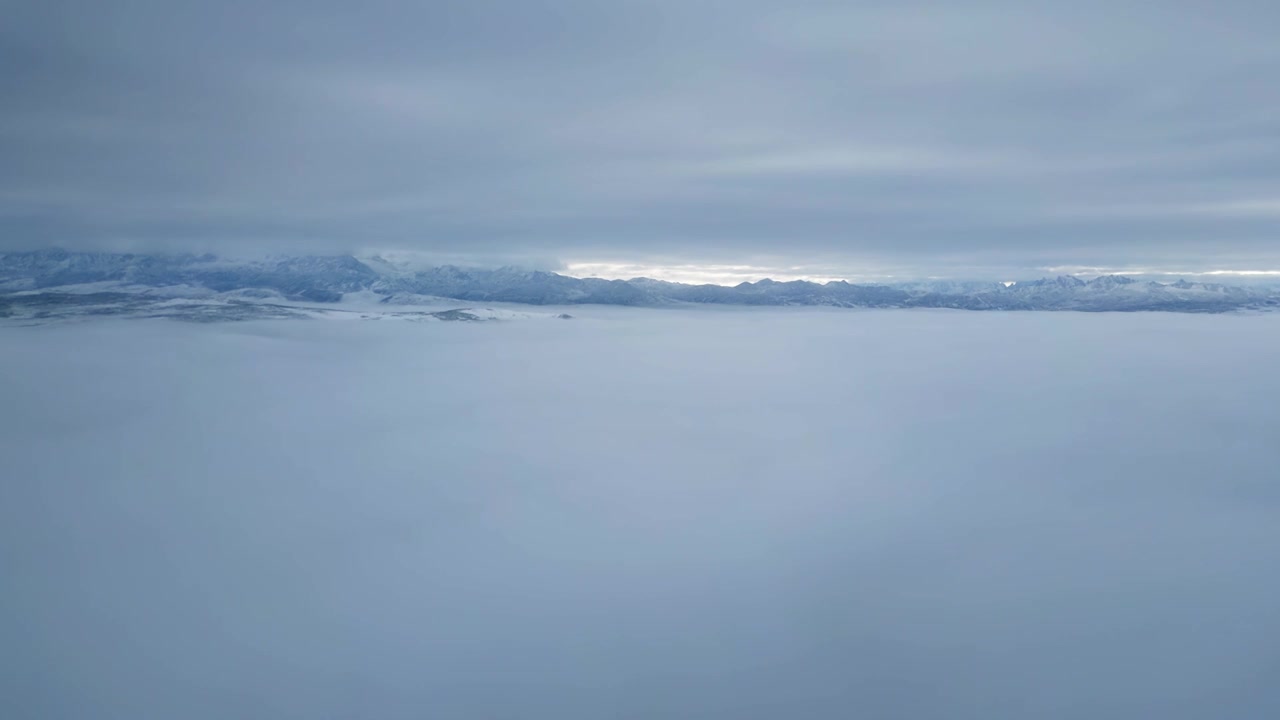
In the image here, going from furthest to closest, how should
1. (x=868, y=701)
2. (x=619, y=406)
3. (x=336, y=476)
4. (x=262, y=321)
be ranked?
(x=262, y=321)
(x=619, y=406)
(x=336, y=476)
(x=868, y=701)

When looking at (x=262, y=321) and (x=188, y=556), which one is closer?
(x=188, y=556)

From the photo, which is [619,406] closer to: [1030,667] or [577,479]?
[577,479]

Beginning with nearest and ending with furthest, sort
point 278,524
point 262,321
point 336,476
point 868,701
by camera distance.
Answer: point 868,701
point 278,524
point 336,476
point 262,321

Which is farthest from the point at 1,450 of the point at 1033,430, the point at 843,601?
the point at 1033,430

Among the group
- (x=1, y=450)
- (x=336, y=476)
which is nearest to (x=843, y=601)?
(x=336, y=476)

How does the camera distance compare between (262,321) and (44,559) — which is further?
(262,321)

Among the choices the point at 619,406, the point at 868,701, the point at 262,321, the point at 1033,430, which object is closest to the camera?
the point at 868,701

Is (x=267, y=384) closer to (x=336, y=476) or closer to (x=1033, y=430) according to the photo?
(x=336, y=476)

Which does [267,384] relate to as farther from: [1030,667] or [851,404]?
[1030,667]

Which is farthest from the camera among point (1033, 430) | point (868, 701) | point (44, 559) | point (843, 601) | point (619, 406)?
point (619, 406)
